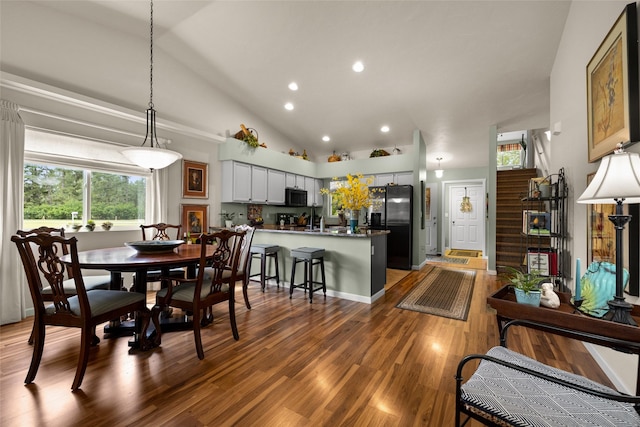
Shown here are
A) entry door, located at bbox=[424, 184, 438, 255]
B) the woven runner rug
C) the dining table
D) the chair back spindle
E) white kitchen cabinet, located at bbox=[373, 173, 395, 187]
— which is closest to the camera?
the dining table

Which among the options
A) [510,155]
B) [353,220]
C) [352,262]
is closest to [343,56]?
[353,220]

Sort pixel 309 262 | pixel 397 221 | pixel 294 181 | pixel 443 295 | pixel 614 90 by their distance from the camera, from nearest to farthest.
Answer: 1. pixel 614 90
2. pixel 309 262
3. pixel 443 295
4. pixel 397 221
5. pixel 294 181

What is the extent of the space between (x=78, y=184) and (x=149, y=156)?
184 cm

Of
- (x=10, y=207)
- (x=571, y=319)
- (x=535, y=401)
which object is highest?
(x=10, y=207)

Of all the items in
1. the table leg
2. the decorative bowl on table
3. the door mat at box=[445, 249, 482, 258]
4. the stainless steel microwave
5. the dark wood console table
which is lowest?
the door mat at box=[445, 249, 482, 258]

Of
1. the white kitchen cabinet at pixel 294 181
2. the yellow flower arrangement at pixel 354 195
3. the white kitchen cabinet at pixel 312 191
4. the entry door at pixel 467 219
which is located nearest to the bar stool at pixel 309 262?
the yellow flower arrangement at pixel 354 195

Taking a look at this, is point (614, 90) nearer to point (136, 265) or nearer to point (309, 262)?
point (309, 262)

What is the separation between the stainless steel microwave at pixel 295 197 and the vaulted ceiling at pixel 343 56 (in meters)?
1.78

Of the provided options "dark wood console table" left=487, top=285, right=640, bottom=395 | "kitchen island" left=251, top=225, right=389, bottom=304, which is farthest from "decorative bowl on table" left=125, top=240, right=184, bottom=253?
"dark wood console table" left=487, top=285, right=640, bottom=395

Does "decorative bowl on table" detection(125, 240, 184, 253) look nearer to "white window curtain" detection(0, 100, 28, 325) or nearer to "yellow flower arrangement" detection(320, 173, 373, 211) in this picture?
"white window curtain" detection(0, 100, 28, 325)

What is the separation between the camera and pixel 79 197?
3658 mm

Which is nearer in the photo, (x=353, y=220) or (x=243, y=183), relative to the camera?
(x=353, y=220)

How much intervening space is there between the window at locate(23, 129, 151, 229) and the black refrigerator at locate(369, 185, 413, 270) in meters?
4.29

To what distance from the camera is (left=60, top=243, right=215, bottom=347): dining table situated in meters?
2.10
